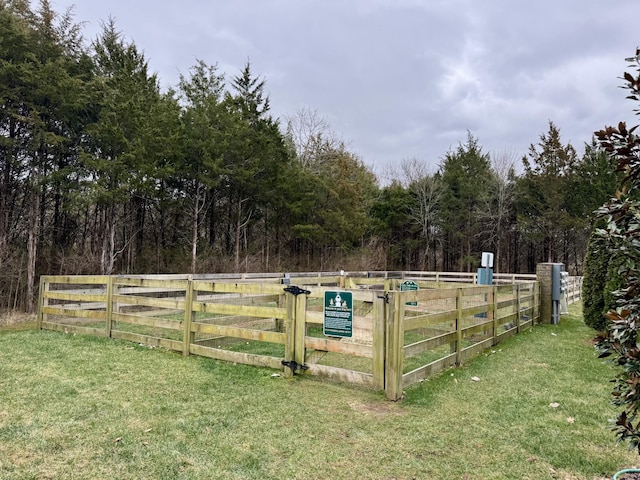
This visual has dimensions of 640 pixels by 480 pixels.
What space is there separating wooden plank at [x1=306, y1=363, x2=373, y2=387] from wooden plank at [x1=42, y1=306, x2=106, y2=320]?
415cm

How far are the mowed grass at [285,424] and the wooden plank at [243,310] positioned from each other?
2.16ft

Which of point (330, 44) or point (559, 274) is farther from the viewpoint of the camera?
point (330, 44)

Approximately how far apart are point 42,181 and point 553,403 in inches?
467

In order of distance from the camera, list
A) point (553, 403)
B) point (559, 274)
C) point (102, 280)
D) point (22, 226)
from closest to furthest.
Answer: point (553, 403) < point (102, 280) < point (559, 274) < point (22, 226)

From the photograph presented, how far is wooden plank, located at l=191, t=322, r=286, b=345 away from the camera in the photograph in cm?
471

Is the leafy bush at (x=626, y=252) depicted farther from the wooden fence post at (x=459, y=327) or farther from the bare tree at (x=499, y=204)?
the bare tree at (x=499, y=204)

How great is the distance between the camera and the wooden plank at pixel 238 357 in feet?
15.6

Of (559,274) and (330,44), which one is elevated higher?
(330,44)

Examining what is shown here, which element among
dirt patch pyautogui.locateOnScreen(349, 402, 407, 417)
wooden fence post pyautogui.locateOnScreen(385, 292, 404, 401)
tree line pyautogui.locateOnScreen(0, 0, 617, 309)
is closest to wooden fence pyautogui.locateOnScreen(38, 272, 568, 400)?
wooden fence post pyautogui.locateOnScreen(385, 292, 404, 401)

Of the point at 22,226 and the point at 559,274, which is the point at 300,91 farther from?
the point at 559,274

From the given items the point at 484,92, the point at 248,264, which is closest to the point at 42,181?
the point at 248,264

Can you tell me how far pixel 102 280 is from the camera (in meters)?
6.74

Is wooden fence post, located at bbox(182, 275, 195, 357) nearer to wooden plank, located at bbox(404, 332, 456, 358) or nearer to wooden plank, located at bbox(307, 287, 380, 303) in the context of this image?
wooden plank, located at bbox(307, 287, 380, 303)

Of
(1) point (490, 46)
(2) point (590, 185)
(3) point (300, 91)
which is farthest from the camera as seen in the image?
(2) point (590, 185)
